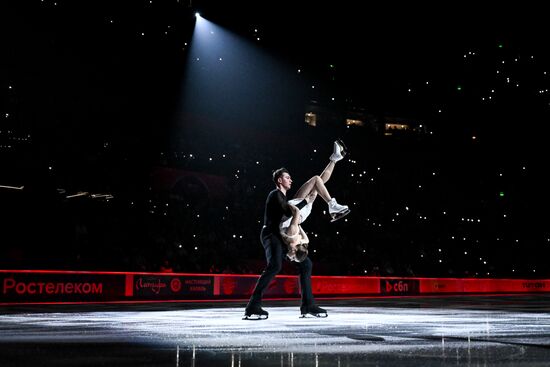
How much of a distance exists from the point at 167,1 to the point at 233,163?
694cm

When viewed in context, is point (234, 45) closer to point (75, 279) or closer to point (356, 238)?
point (356, 238)

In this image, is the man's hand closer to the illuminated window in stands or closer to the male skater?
the male skater

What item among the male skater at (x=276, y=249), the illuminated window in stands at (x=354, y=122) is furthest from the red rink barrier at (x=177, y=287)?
the illuminated window in stands at (x=354, y=122)

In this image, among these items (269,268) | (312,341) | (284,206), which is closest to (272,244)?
(269,268)

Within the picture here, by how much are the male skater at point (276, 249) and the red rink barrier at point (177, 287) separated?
10.1 m

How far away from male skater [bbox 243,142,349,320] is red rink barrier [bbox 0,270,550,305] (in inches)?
399

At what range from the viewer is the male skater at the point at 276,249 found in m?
8.84

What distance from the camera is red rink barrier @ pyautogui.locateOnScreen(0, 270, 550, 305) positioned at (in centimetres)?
1778

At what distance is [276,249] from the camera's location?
Answer: 8961 millimetres

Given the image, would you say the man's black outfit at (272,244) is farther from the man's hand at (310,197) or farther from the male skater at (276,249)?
the man's hand at (310,197)

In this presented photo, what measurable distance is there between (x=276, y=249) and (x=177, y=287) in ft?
40.5

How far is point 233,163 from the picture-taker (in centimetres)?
2844

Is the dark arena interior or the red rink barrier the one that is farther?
the red rink barrier

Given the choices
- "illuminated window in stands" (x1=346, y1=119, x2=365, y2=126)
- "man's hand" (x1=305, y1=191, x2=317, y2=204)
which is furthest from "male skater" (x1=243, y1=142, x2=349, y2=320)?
"illuminated window in stands" (x1=346, y1=119, x2=365, y2=126)
